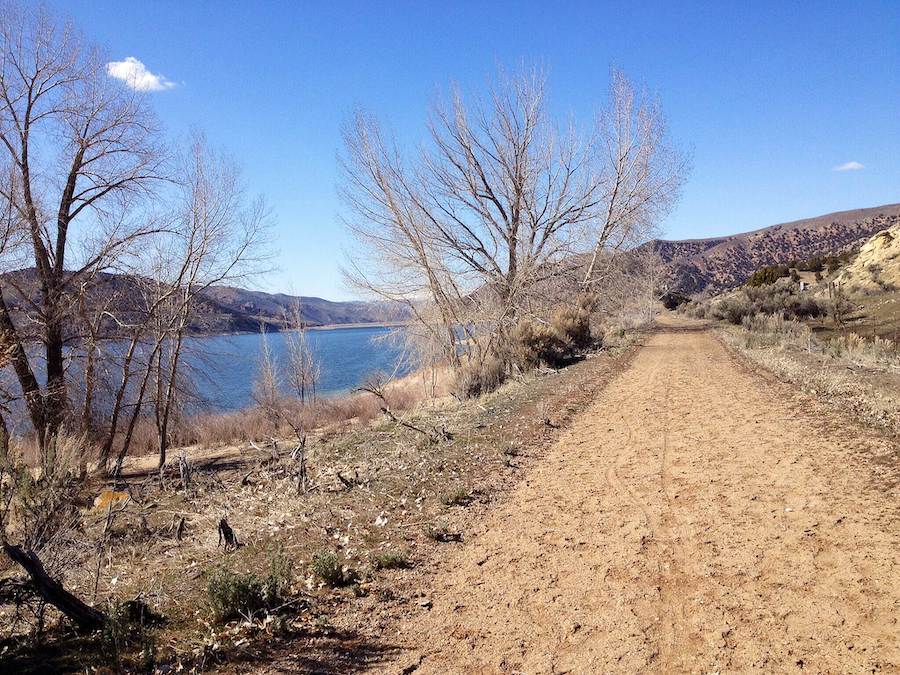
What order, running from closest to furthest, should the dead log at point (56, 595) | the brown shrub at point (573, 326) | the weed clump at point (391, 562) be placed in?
the dead log at point (56, 595) < the weed clump at point (391, 562) < the brown shrub at point (573, 326)

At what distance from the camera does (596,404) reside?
1025 cm

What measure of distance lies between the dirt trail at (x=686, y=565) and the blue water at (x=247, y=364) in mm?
6774

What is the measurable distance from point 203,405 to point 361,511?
12265 millimetres

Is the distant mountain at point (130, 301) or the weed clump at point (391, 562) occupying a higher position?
the distant mountain at point (130, 301)

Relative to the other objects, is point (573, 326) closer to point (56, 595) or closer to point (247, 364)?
point (56, 595)

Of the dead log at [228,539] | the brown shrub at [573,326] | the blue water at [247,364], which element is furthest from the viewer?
the brown shrub at [573,326]

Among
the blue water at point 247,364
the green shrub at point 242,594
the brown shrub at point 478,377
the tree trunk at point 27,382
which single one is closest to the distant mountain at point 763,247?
the blue water at point 247,364

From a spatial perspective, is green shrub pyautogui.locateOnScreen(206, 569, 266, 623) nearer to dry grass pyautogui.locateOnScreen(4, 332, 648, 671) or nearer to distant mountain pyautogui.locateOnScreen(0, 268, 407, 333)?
A: dry grass pyautogui.locateOnScreen(4, 332, 648, 671)

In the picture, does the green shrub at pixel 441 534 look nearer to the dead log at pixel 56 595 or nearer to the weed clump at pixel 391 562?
→ the weed clump at pixel 391 562

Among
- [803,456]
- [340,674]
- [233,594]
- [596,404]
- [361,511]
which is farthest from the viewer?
[596,404]

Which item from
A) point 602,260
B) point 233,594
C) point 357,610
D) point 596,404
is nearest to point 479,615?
point 357,610

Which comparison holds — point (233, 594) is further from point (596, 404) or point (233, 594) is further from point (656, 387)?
point (656, 387)

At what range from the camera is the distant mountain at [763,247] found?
69875 mm

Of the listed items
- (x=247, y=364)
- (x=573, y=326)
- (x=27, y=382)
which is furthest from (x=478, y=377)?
(x=247, y=364)
